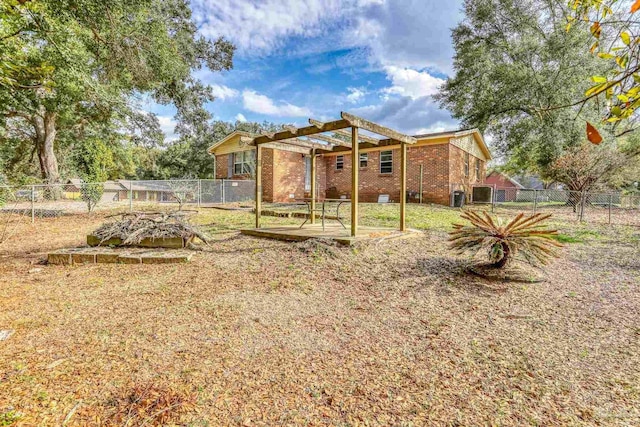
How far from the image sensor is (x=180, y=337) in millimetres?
2682

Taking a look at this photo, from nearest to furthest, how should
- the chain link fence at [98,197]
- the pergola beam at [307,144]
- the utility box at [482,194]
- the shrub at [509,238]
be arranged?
the shrub at [509,238], the pergola beam at [307,144], the chain link fence at [98,197], the utility box at [482,194]

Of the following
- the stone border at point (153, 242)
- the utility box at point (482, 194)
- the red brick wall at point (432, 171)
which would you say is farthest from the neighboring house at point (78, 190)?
the utility box at point (482, 194)

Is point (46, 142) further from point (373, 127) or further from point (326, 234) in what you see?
point (373, 127)

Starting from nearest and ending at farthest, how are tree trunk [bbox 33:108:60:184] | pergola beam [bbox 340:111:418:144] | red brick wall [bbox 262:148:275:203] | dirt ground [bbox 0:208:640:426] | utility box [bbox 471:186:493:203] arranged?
dirt ground [bbox 0:208:640:426] → pergola beam [bbox 340:111:418:144] → utility box [bbox 471:186:493:203] → tree trunk [bbox 33:108:60:184] → red brick wall [bbox 262:148:275:203]

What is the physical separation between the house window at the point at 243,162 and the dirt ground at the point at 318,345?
562 inches

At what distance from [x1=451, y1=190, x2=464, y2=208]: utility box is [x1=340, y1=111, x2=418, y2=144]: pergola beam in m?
8.60

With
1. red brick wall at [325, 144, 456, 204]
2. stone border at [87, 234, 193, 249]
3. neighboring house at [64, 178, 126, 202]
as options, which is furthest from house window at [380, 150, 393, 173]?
neighboring house at [64, 178, 126, 202]

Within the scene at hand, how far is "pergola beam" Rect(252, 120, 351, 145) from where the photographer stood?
215 inches

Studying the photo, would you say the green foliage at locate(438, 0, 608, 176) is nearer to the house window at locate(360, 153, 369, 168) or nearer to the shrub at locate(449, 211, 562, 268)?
the house window at locate(360, 153, 369, 168)

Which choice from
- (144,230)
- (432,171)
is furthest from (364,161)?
(144,230)

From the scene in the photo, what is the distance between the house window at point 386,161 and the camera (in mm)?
15883

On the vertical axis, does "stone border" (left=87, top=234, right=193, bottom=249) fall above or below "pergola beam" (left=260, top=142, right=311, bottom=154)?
below

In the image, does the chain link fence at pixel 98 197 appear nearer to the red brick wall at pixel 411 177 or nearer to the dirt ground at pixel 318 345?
the red brick wall at pixel 411 177

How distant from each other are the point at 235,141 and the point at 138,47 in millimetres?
11865
